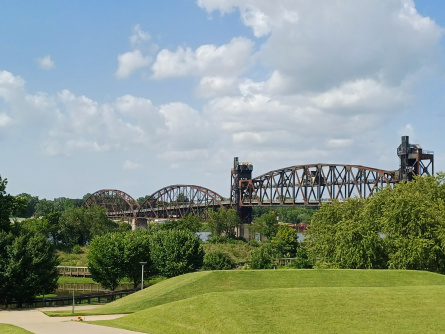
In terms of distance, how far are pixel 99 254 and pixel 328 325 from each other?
40.1 meters

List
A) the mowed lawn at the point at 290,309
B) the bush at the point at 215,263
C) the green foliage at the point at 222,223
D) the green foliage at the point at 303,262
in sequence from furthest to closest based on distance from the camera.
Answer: the green foliage at the point at 222,223
the green foliage at the point at 303,262
the bush at the point at 215,263
the mowed lawn at the point at 290,309

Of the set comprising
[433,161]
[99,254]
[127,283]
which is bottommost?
[127,283]

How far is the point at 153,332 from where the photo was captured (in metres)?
35.3

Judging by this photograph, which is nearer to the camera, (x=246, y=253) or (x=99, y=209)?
(x=246, y=253)

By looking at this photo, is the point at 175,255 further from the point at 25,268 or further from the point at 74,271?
the point at 74,271

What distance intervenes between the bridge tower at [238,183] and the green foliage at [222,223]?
23161mm

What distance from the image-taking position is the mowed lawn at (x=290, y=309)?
3412cm

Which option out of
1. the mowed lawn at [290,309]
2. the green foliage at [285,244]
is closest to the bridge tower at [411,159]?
the green foliage at [285,244]

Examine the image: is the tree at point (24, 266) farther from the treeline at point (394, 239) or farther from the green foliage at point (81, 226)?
the green foliage at point (81, 226)

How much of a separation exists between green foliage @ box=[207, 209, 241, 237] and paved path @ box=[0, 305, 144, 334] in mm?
95067

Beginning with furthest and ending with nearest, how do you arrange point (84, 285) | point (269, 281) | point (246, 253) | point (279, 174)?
1. point (279, 174)
2. point (246, 253)
3. point (84, 285)
4. point (269, 281)

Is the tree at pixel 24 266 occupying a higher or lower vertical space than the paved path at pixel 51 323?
higher

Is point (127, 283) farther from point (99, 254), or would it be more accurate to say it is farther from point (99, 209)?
point (99, 209)

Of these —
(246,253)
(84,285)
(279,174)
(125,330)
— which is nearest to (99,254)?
(84,285)
